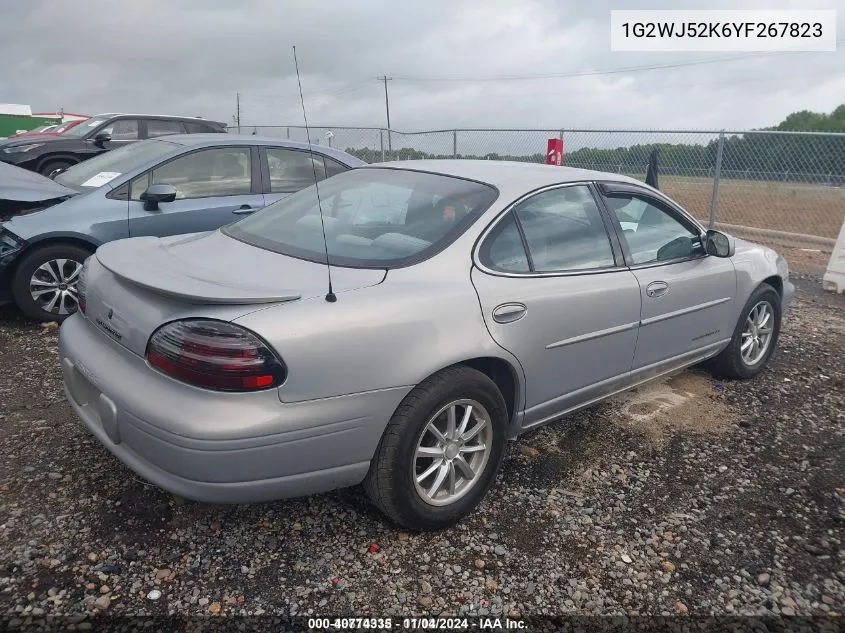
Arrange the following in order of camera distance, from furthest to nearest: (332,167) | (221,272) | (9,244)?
(332,167) < (9,244) < (221,272)

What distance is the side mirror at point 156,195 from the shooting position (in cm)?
507

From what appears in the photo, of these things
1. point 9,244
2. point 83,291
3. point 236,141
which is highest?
point 236,141

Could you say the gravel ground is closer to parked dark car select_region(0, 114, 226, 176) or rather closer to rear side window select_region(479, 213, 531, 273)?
rear side window select_region(479, 213, 531, 273)

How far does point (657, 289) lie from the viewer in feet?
11.6

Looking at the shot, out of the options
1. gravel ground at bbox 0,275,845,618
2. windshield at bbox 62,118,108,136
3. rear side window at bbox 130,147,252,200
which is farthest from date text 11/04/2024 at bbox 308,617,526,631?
windshield at bbox 62,118,108,136

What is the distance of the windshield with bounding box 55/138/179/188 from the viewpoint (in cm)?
560

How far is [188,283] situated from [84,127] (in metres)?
11.2

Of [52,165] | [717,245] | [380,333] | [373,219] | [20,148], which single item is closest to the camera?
[380,333]

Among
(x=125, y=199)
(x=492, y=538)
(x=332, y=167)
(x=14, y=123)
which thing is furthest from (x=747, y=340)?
(x=14, y=123)

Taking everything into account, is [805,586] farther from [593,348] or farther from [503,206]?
[503,206]

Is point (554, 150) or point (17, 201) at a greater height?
point (554, 150)

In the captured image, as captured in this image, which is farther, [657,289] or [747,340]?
[747,340]

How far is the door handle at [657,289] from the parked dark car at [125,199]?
2559mm

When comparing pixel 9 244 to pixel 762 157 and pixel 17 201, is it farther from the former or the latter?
pixel 762 157
